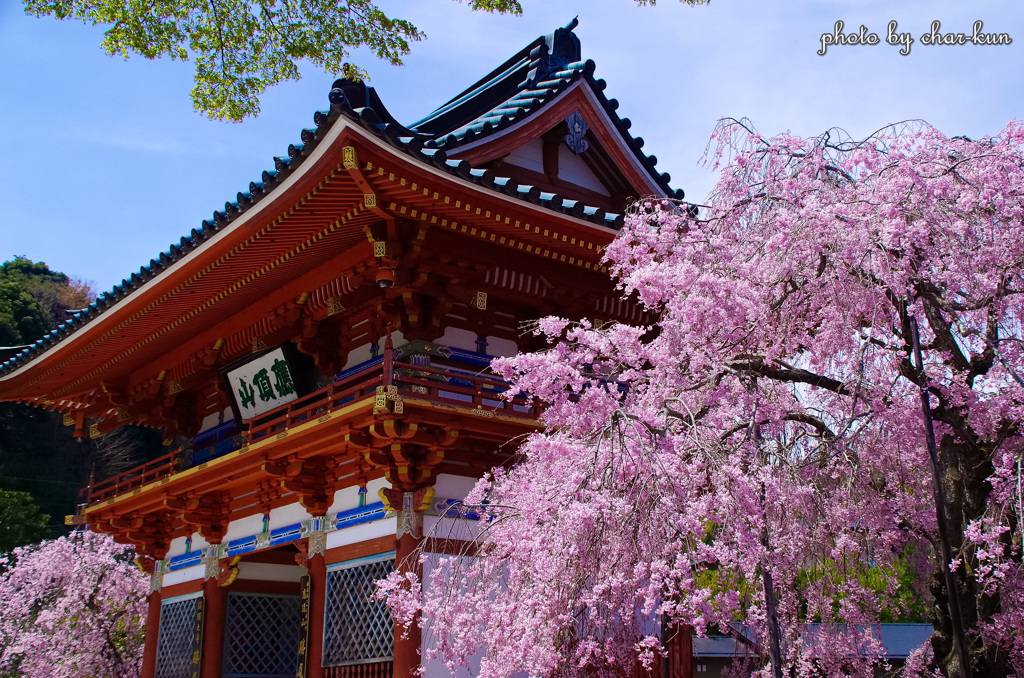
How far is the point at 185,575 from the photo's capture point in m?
15.3

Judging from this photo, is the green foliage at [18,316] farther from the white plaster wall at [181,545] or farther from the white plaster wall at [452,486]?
the white plaster wall at [452,486]

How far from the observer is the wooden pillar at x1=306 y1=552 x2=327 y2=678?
11562 millimetres

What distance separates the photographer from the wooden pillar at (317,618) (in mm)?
11562

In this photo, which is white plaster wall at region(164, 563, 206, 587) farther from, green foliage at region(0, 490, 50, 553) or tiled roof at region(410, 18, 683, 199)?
green foliage at region(0, 490, 50, 553)

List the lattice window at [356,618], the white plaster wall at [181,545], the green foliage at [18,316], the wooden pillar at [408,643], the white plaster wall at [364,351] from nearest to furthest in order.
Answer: the wooden pillar at [408,643] → the lattice window at [356,618] → the white plaster wall at [364,351] → the white plaster wall at [181,545] → the green foliage at [18,316]

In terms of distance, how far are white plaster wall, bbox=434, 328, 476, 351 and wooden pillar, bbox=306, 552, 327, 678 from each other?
3203mm

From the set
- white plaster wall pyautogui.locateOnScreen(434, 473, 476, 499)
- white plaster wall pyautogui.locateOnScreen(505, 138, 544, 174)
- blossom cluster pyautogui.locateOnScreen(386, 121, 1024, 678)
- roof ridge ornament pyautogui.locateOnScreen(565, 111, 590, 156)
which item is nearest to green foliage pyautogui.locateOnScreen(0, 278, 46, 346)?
white plaster wall pyautogui.locateOnScreen(505, 138, 544, 174)

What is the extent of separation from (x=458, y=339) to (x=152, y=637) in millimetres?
8529

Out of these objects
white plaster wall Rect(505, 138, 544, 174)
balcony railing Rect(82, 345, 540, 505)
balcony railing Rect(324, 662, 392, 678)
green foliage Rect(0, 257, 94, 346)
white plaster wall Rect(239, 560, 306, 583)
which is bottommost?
balcony railing Rect(324, 662, 392, 678)

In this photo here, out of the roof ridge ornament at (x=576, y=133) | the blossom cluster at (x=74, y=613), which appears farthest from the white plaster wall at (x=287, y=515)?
the blossom cluster at (x=74, y=613)

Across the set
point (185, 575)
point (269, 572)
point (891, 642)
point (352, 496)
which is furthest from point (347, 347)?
point (891, 642)

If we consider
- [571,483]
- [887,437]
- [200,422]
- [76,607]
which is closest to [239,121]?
[571,483]

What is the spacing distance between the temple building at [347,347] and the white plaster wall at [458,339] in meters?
0.02

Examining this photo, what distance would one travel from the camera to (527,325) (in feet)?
39.1
